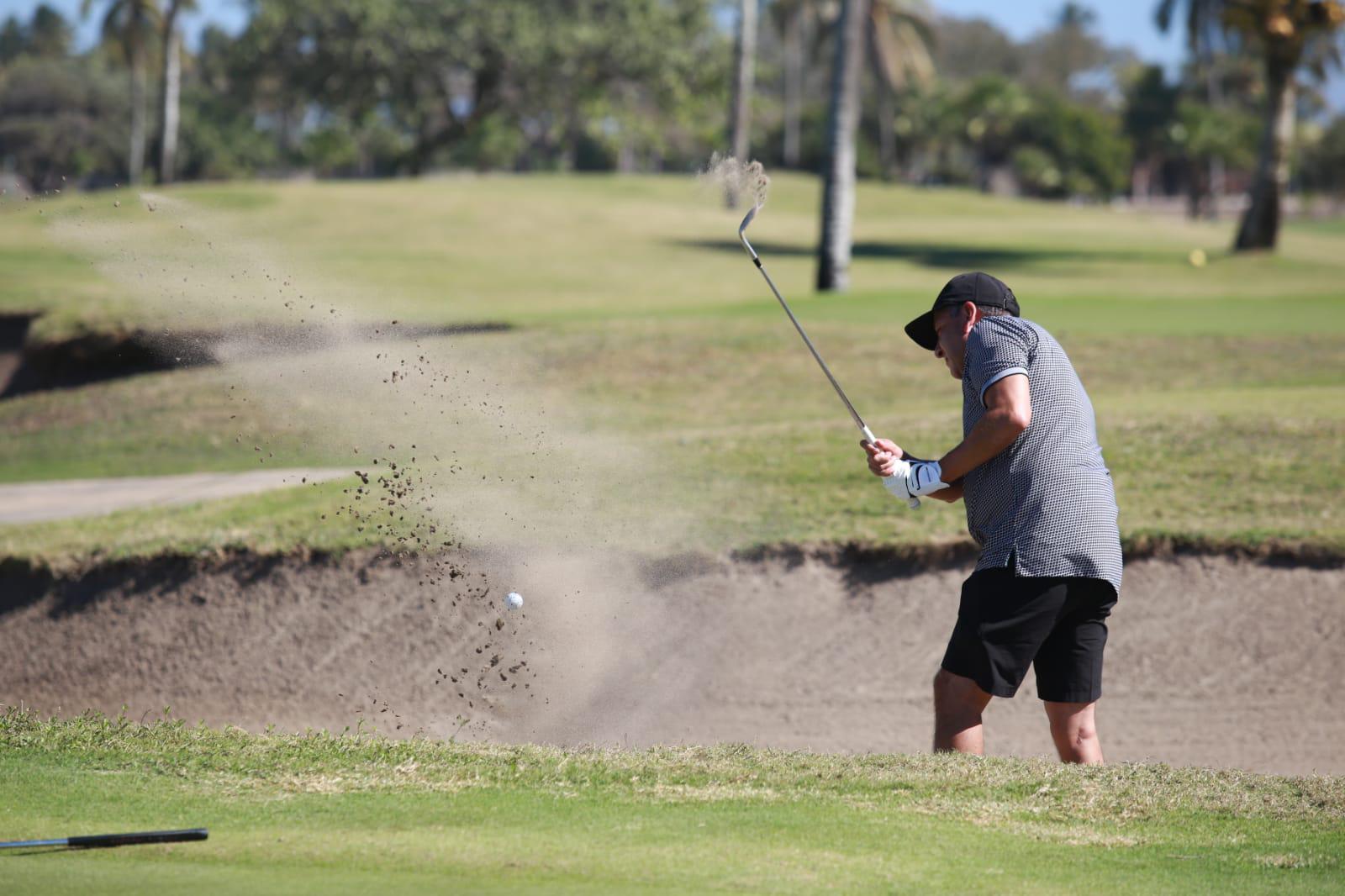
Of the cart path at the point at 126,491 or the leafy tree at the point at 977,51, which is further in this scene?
the leafy tree at the point at 977,51

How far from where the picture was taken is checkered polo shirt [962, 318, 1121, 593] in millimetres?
5660

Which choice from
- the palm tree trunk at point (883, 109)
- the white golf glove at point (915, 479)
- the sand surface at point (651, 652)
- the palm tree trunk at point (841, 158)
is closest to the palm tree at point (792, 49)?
the palm tree trunk at point (883, 109)

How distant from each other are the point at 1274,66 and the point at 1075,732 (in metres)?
32.2

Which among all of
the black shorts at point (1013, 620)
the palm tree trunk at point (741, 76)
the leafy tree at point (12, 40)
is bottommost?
the black shorts at point (1013, 620)

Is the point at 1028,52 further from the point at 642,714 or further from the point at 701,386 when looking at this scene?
the point at 642,714

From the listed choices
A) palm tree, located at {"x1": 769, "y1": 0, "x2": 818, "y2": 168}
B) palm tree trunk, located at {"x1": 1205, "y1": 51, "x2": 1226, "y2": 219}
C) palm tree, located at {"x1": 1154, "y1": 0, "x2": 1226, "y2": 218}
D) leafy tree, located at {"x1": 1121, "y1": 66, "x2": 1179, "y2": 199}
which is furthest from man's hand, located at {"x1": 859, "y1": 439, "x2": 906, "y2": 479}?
leafy tree, located at {"x1": 1121, "y1": 66, "x2": 1179, "y2": 199}

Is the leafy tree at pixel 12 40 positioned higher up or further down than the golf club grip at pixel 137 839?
higher up

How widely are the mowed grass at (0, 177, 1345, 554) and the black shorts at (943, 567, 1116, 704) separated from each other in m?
4.20

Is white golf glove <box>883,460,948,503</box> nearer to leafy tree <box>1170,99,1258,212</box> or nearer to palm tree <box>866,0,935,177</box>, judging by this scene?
palm tree <box>866,0,935,177</box>

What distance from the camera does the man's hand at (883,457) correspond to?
603 cm

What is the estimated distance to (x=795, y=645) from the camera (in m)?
9.70

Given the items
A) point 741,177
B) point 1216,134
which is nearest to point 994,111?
point 1216,134

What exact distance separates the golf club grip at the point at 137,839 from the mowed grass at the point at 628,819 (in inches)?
1.9

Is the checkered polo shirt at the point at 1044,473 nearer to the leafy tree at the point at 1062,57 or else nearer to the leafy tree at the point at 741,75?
the leafy tree at the point at 741,75
